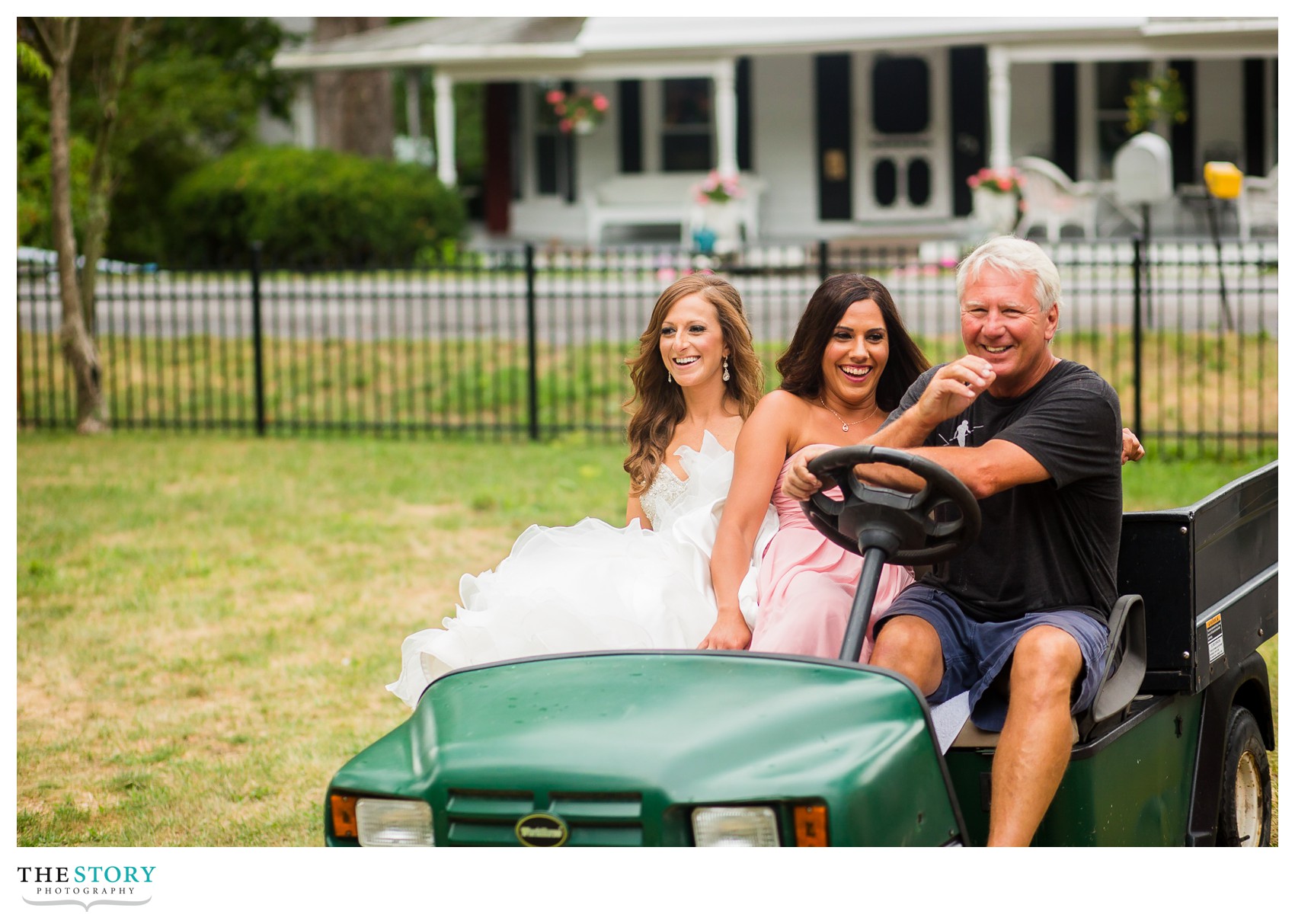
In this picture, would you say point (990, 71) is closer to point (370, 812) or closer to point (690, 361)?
point (690, 361)

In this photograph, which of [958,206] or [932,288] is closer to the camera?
[932,288]

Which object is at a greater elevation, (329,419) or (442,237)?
(442,237)

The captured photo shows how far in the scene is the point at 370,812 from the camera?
8.03 feet

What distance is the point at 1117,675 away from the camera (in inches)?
121

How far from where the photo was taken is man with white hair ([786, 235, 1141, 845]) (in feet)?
9.41

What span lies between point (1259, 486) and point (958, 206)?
1752 centimetres

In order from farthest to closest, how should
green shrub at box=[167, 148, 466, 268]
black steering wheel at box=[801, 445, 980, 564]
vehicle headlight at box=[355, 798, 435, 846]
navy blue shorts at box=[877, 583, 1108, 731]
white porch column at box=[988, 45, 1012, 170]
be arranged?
green shrub at box=[167, 148, 466, 268], white porch column at box=[988, 45, 1012, 170], navy blue shorts at box=[877, 583, 1108, 731], black steering wheel at box=[801, 445, 980, 564], vehicle headlight at box=[355, 798, 435, 846]

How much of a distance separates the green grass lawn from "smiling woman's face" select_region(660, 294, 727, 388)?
1.81 m

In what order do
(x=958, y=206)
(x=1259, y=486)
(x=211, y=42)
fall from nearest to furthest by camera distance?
(x=1259, y=486) → (x=958, y=206) → (x=211, y=42)

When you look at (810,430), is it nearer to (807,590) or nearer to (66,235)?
(807,590)

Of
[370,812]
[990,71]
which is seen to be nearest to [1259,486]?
[370,812]

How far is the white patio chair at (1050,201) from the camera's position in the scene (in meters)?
16.5

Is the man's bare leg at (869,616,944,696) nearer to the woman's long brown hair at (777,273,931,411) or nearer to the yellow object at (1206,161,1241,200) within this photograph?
the woman's long brown hair at (777,273,931,411)

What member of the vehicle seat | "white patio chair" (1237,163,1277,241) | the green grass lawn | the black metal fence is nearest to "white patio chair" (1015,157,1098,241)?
"white patio chair" (1237,163,1277,241)
